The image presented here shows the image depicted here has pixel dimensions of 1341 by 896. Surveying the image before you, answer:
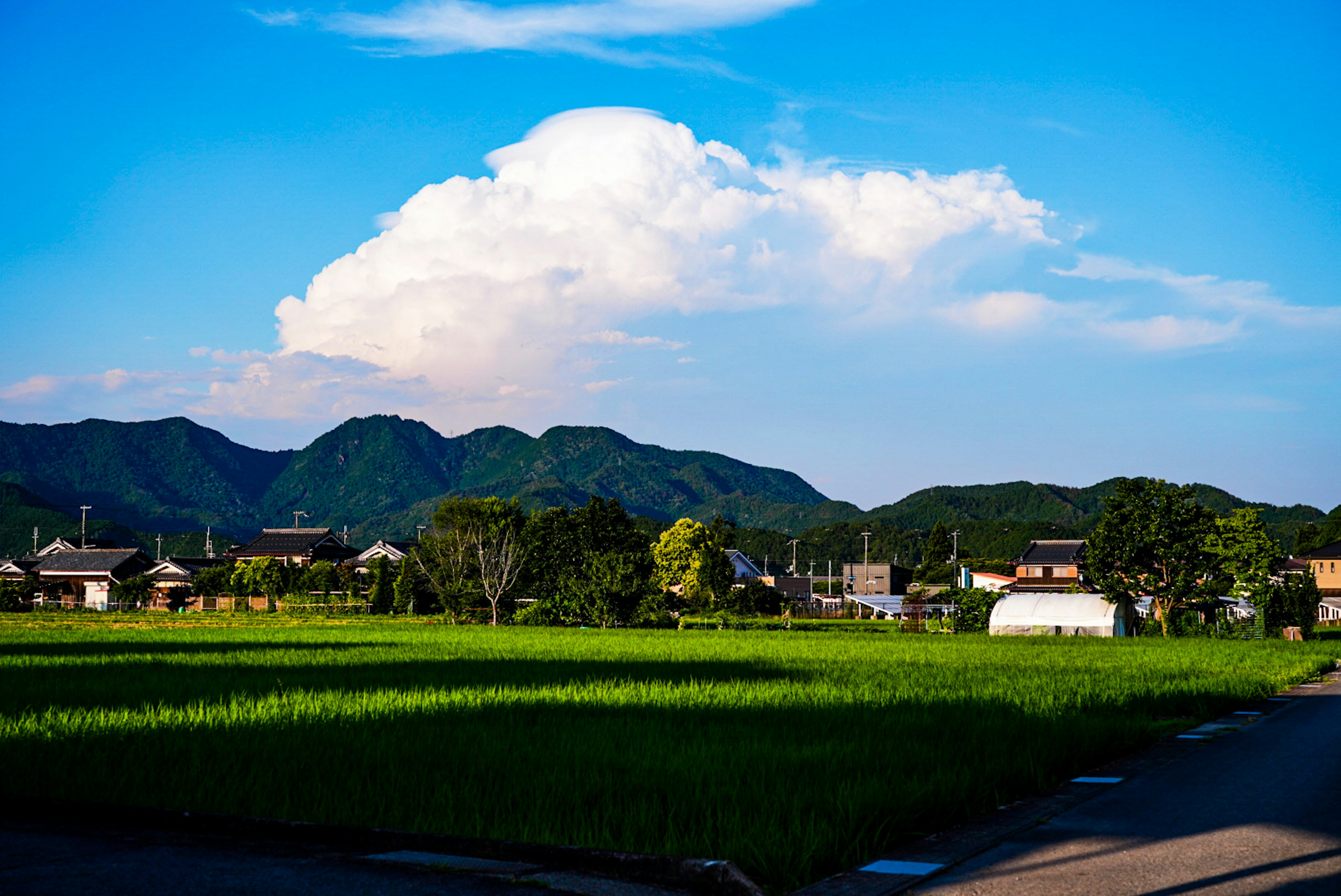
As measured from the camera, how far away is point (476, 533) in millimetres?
51500

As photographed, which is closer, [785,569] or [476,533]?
[476,533]

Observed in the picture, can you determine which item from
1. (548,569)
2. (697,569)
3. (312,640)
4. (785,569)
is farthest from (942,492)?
(312,640)

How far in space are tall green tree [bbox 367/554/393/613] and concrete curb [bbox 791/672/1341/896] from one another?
54389mm

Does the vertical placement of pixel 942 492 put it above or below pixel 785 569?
above

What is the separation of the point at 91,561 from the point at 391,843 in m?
87.5

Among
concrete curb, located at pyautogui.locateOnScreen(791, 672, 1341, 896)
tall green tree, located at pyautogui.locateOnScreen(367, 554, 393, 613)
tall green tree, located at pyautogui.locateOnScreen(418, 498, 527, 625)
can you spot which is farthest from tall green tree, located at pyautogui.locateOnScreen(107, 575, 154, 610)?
concrete curb, located at pyautogui.locateOnScreen(791, 672, 1341, 896)

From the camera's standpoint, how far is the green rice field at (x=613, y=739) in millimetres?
6430

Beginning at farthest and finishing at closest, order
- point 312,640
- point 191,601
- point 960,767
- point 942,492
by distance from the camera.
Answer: point 942,492 < point 191,601 < point 312,640 < point 960,767

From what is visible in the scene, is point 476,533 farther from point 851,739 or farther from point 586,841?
Result: point 586,841

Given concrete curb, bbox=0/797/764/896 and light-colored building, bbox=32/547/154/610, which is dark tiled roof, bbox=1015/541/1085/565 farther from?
concrete curb, bbox=0/797/764/896

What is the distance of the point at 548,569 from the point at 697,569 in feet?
42.5

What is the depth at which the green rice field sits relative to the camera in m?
6.43

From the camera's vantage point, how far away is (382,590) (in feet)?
199

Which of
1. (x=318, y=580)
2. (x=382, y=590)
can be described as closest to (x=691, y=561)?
(x=382, y=590)
